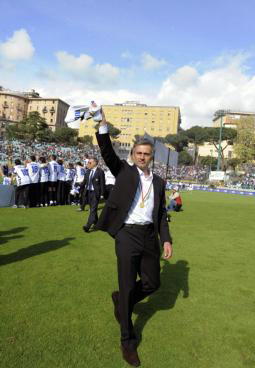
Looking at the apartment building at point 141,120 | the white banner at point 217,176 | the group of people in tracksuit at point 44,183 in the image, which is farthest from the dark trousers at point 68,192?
the apartment building at point 141,120

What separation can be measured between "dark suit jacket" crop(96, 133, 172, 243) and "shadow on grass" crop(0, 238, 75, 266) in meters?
3.09

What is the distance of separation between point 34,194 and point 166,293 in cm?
939

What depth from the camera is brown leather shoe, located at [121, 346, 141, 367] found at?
10.2 ft

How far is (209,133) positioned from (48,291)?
96791 millimetres

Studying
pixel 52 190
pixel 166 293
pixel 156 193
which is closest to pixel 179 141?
pixel 52 190

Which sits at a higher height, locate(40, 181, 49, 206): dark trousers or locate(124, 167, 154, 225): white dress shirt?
locate(124, 167, 154, 225): white dress shirt

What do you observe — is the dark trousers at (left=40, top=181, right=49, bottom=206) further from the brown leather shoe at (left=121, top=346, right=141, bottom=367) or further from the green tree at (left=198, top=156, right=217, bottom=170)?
the green tree at (left=198, top=156, right=217, bottom=170)

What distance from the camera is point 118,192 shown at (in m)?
3.42

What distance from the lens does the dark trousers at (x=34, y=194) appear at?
13223 mm

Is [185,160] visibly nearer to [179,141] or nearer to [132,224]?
[179,141]

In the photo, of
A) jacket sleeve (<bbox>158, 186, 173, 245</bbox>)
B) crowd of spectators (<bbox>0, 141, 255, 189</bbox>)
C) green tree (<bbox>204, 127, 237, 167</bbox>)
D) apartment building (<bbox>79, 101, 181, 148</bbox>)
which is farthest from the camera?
apartment building (<bbox>79, 101, 181, 148</bbox>)

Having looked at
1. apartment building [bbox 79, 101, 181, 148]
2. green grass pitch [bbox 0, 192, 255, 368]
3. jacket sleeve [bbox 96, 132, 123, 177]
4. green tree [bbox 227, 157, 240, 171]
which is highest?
apartment building [bbox 79, 101, 181, 148]

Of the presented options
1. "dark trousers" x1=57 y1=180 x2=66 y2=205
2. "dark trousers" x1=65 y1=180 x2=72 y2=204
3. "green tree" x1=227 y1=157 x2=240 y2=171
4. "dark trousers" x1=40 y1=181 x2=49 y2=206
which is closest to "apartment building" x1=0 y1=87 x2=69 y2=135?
"green tree" x1=227 y1=157 x2=240 y2=171

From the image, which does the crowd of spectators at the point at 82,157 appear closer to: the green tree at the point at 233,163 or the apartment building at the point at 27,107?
the green tree at the point at 233,163
